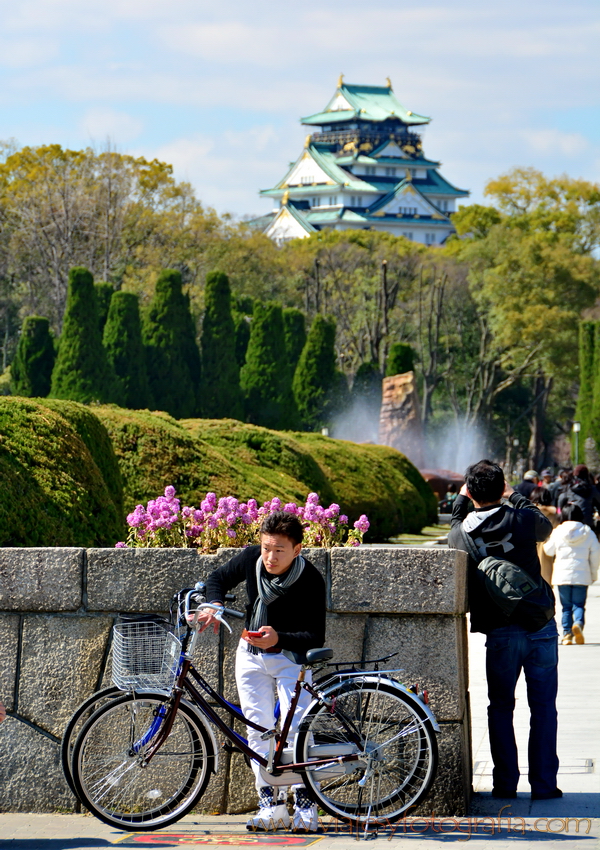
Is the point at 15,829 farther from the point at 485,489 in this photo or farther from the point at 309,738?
the point at 485,489

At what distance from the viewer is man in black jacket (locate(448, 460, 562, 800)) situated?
546cm

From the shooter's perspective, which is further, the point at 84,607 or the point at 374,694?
the point at 84,607

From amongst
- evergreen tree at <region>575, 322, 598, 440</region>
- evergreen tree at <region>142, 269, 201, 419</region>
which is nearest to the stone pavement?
evergreen tree at <region>142, 269, 201, 419</region>

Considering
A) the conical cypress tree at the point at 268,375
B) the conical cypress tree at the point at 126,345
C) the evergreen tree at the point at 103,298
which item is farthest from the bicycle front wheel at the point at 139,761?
the conical cypress tree at the point at 268,375

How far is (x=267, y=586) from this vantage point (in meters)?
5.12

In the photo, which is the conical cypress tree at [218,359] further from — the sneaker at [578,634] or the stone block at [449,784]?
the stone block at [449,784]

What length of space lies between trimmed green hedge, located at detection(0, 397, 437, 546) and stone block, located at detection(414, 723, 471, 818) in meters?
4.11

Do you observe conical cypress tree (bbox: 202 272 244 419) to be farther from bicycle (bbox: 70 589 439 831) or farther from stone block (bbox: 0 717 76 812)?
bicycle (bbox: 70 589 439 831)

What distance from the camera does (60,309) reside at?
1805 inches

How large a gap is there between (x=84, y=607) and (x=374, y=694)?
1.42 m

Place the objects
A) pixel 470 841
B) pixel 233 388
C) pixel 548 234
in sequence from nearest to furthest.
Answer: pixel 470 841 < pixel 233 388 < pixel 548 234

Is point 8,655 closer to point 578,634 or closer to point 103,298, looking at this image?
point 578,634

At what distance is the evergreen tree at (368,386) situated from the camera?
47.2 m

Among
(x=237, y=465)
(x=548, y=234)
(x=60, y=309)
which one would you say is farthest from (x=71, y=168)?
(x=237, y=465)
